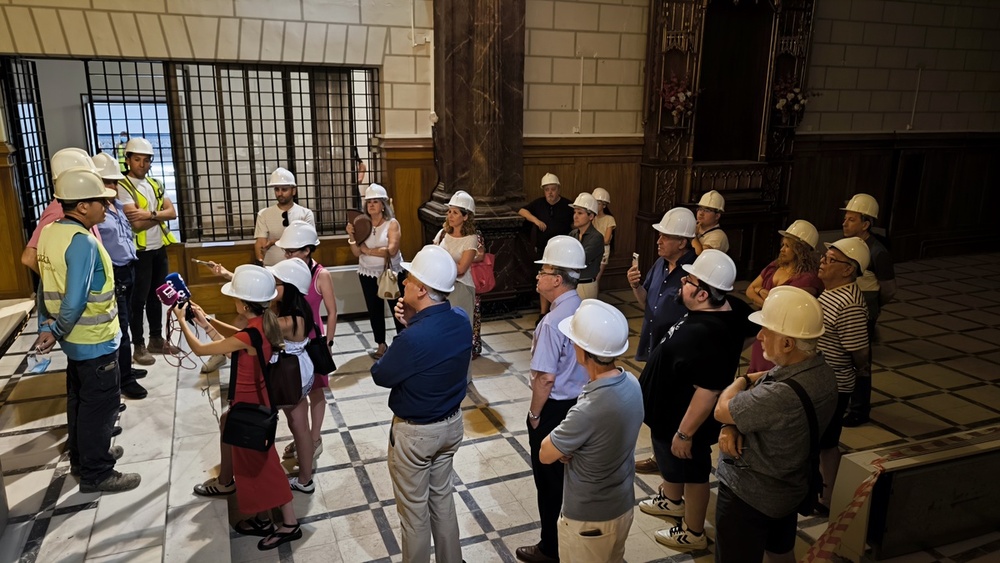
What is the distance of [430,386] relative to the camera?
110 inches

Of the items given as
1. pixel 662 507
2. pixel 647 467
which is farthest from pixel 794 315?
pixel 647 467

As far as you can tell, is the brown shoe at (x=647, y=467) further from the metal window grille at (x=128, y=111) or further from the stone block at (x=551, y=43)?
the metal window grille at (x=128, y=111)

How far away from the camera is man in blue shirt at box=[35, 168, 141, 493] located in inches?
127

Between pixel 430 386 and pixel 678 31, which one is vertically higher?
pixel 678 31

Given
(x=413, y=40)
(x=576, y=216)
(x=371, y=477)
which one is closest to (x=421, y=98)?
(x=413, y=40)

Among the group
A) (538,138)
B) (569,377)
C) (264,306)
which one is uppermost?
(538,138)

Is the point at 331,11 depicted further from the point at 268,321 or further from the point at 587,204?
the point at 268,321

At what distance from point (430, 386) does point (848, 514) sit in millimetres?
2066

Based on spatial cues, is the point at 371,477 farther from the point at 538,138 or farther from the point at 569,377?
the point at 538,138

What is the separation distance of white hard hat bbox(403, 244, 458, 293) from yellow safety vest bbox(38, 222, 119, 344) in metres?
1.74

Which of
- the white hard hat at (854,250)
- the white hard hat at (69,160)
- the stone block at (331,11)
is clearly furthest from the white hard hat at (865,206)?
the white hard hat at (69,160)

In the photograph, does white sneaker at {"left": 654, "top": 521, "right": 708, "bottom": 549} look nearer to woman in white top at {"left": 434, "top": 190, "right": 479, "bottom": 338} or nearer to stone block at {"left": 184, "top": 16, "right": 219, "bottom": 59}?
woman in white top at {"left": 434, "top": 190, "right": 479, "bottom": 338}

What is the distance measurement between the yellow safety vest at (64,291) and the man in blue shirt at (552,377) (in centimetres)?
224

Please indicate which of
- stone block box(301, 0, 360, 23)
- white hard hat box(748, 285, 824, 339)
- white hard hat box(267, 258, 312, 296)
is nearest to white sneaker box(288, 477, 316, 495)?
white hard hat box(267, 258, 312, 296)
